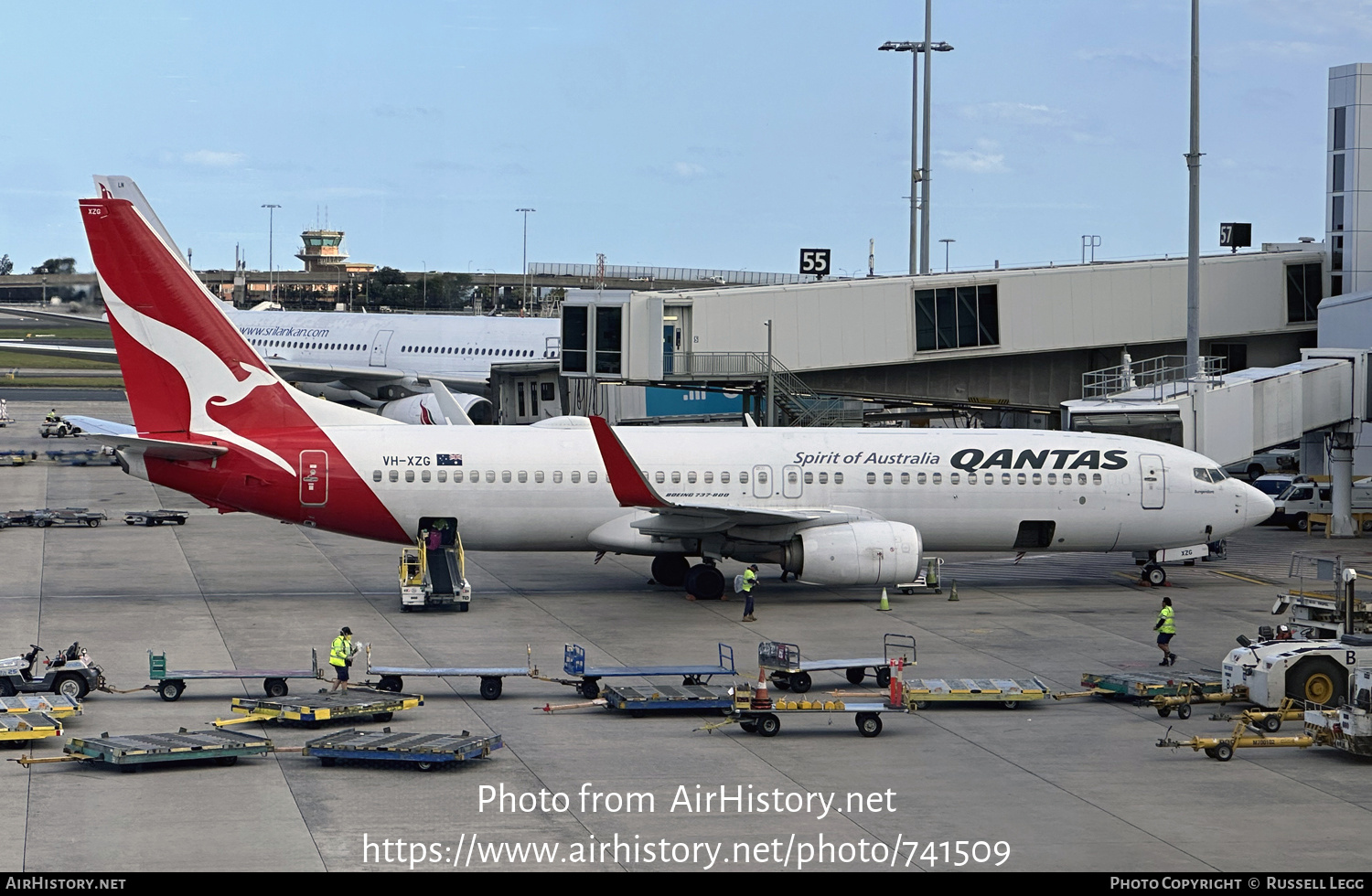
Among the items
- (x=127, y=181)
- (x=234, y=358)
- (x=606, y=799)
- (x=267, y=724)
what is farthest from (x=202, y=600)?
(x=127, y=181)

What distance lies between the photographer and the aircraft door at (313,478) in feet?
109

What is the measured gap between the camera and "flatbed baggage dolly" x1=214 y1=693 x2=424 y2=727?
71.7ft

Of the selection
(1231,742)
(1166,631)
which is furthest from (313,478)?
(1231,742)

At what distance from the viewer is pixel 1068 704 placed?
24156mm

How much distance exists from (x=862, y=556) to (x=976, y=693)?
364 inches

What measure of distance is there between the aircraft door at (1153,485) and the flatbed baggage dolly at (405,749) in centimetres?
2011

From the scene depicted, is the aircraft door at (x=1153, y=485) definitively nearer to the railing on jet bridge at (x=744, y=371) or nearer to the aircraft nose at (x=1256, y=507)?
the aircraft nose at (x=1256, y=507)

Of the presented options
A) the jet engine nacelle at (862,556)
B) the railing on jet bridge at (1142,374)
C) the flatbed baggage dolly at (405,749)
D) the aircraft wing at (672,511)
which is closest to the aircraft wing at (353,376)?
the railing on jet bridge at (1142,374)

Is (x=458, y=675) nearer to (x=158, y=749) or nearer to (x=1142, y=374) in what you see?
(x=158, y=749)

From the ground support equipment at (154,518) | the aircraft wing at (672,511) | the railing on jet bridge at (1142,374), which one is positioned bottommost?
the ground support equipment at (154,518)

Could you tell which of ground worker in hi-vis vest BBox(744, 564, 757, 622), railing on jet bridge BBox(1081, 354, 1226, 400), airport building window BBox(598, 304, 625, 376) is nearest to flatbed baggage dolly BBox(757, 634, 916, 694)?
ground worker in hi-vis vest BBox(744, 564, 757, 622)

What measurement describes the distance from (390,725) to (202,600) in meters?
12.6
